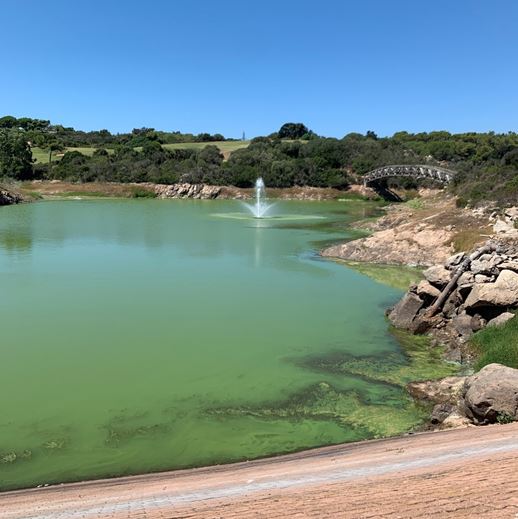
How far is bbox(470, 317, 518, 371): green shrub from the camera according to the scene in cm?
1249

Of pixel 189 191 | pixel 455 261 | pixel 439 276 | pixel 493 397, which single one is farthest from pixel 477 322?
pixel 189 191

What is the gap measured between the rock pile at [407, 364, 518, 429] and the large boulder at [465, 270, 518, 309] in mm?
4875

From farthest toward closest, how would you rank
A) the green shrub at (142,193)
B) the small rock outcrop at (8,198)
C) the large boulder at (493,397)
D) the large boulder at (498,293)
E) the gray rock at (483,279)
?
the green shrub at (142,193)
the small rock outcrop at (8,198)
the gray rock at (483,279)
the large boulder at (498,293)
the large boulder at (493,397)

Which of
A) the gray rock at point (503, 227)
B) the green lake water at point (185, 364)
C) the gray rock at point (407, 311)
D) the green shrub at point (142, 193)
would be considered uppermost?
the green shrub at point (142, 193)

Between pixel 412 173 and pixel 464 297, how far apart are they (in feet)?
205

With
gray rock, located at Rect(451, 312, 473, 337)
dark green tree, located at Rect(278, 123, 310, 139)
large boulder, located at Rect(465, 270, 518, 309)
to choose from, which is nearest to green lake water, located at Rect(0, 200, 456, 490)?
gray rock, located at Rect(451, 312, 473, 337)

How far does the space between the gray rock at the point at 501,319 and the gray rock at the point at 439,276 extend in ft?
9.70

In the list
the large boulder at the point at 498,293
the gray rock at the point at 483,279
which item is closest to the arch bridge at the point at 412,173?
the gray rock at the point at 483,279

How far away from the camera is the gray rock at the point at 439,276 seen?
702 inches

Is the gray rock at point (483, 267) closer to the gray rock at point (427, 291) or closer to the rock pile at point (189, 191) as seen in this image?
the gray rock at point (427, 291)

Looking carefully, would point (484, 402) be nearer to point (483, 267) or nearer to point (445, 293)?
point (445, 293)


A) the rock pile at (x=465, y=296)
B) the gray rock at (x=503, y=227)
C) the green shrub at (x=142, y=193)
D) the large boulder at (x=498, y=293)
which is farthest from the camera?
the green shrub at (x=142, y=193)

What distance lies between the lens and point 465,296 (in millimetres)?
16797

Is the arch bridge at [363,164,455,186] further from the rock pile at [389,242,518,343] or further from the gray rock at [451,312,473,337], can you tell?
the gray rock at [451,312,473,337]
